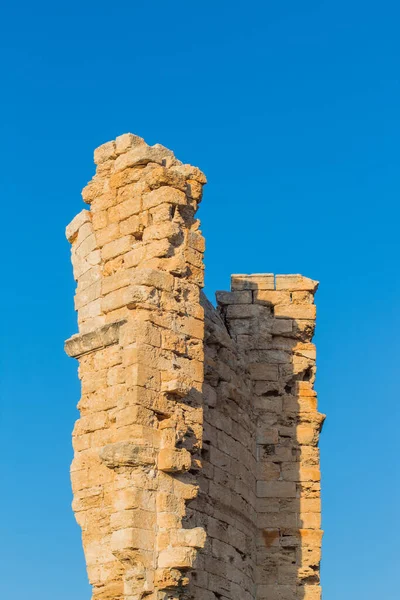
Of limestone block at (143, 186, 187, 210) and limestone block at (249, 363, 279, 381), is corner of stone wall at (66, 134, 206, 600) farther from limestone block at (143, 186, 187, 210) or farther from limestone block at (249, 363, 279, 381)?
limestone block at (249, 363, 279, 381)

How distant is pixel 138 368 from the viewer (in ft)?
40.9

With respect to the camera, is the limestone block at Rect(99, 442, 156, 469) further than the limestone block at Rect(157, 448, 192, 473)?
No

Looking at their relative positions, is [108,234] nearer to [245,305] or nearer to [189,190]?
[189,190]

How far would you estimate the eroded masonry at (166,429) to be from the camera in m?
12.3

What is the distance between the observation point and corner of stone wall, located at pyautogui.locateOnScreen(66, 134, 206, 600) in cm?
1222

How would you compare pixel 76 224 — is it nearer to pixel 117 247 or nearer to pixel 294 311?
pixel 117 247

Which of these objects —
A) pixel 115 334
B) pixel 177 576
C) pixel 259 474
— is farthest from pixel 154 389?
pixel 259 474

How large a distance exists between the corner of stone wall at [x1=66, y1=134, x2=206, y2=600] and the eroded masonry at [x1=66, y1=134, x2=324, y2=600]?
1 centimetres

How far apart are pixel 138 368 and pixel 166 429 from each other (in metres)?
0.64

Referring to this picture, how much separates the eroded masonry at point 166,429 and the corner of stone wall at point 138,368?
0.05ft

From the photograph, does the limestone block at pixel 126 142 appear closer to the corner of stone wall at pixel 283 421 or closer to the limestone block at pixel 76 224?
the limestone block at pixel 76 224

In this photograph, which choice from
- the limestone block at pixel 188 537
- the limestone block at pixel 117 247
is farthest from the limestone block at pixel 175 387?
the limestone block at pixel 117 247

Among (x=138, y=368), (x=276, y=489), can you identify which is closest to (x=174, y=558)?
(x=138, y=368)

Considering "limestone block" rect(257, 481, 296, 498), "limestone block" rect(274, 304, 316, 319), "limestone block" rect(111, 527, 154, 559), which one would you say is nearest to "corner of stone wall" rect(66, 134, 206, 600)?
"limestone block" rect(111, 527, 154, 559)
